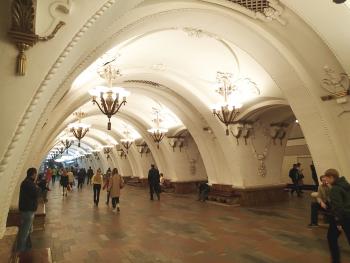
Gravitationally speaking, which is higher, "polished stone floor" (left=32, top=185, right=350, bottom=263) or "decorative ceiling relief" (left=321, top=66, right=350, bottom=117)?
"decorative ceiling relief" (left=321, top=66, right=350, bottom=117)

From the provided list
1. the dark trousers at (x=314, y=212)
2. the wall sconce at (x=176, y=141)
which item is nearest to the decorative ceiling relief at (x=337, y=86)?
the dark trousers at (x=314, y=212)

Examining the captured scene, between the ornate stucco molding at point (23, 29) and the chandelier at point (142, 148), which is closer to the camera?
the ornate stucco molding at point (23, 29)

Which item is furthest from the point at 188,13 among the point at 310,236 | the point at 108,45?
the point at 310,236

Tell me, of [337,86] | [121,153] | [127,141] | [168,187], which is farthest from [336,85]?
[121,153]

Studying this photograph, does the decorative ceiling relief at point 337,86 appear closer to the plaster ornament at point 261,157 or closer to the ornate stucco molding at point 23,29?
the plaster ornament at point 261,157

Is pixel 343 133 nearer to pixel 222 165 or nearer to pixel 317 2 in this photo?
pixel 317 2

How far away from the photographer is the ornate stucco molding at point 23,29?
1.88m

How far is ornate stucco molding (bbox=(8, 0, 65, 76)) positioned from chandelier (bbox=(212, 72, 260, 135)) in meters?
6.74

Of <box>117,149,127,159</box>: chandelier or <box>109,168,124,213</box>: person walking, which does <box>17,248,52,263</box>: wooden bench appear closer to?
<box>109,168,124,213</box>: person walking

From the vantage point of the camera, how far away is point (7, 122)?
6.79ft

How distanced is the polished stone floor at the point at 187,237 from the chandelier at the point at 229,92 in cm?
276

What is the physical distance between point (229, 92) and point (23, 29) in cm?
702

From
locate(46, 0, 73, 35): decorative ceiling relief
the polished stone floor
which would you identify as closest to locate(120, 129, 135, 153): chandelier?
the polished stone floor

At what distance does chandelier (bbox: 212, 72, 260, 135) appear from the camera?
8406 mm
